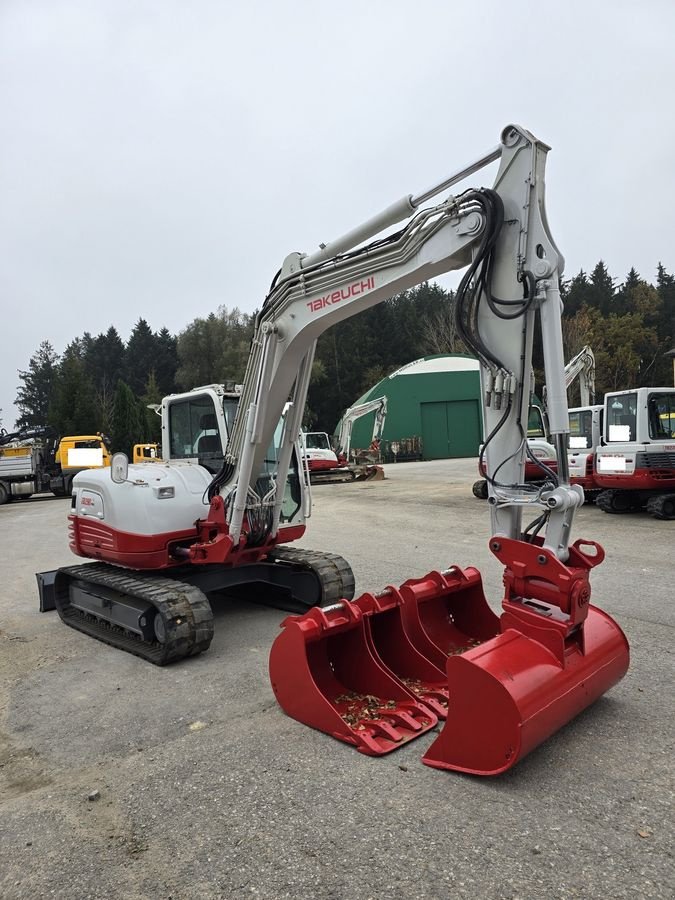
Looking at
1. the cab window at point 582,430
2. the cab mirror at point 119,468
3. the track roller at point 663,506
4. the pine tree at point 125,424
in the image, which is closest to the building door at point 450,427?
the pine tree at point 125,424

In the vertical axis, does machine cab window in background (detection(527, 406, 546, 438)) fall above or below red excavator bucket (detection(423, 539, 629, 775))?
above

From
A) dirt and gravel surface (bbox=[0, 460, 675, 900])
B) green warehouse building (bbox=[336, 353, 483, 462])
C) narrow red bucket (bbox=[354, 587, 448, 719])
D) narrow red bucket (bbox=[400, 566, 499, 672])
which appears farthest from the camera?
green warehouse building (bbox=[336, 353, 483, 462])

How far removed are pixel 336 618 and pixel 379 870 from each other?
166cm

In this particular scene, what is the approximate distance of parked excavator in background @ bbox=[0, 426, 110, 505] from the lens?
22.6 metres

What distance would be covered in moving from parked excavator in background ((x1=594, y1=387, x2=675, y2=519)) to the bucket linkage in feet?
27.8

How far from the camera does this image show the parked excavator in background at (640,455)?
11867 mm

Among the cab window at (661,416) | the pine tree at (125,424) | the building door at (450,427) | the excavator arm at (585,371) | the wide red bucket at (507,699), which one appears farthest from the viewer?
the pine tree at (125,424)

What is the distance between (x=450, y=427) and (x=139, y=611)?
122ft

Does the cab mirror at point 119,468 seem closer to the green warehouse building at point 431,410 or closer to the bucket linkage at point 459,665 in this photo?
the bucket linkage at point 459,665

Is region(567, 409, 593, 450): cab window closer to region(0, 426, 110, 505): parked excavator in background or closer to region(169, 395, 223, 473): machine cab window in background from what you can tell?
region(169, 395, 223, 473): machine cab window in background

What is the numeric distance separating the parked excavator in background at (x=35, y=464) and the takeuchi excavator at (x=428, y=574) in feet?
54.6

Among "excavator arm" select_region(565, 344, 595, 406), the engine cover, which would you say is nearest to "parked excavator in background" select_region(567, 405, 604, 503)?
"excavator arm" select_region(565, 344, 595, 406)

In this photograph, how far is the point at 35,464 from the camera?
915 inches

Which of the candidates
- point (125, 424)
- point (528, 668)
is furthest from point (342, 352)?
point (528, 668)
